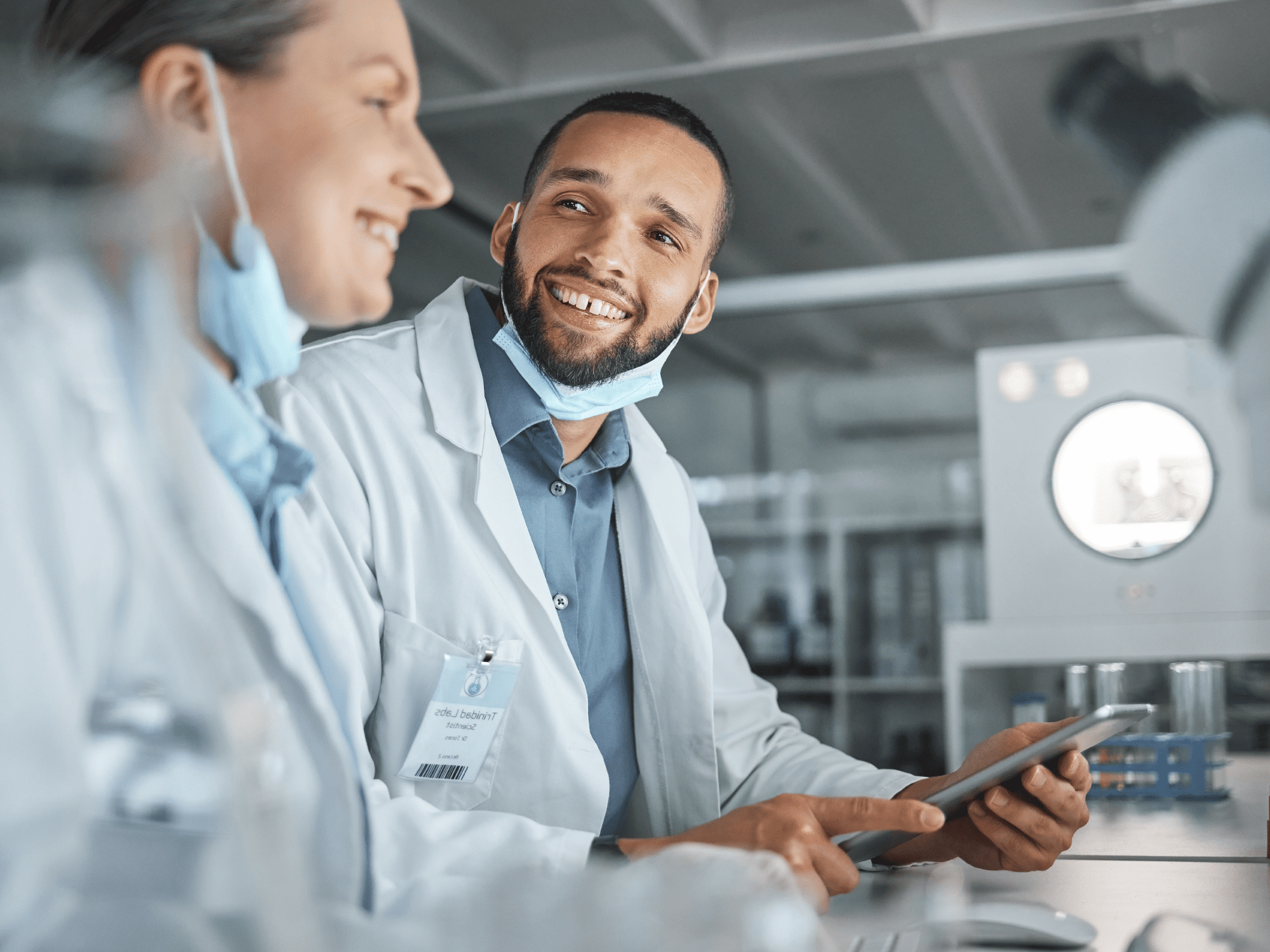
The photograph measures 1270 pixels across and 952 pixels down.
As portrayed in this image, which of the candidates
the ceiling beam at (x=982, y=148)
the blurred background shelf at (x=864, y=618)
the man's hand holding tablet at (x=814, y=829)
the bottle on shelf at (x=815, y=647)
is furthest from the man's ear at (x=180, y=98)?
the bottle on shelf at (x=815, y=647)

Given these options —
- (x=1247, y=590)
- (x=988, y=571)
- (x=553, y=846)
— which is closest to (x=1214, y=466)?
(x=1247, y=590)

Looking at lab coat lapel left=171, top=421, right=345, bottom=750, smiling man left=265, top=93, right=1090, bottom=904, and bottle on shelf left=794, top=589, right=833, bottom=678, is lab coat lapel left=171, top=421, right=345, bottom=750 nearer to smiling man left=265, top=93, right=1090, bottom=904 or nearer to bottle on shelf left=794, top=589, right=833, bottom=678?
smiling man left=265, top=93, right=1090, bottom=904

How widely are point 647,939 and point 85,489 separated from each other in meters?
0.28

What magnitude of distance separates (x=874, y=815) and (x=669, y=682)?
1.43 feet

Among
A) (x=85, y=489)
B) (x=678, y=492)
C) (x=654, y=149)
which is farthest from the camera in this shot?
(x=678, y=492)

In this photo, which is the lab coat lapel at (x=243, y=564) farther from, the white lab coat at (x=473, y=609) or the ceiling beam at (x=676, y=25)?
the ceiling beam at (x=676, y=25)

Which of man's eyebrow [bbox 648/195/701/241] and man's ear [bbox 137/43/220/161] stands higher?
man's eyebrow [bbox 648/195/701/241]

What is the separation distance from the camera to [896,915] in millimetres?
798

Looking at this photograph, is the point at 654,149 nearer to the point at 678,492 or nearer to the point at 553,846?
the point at 678,492

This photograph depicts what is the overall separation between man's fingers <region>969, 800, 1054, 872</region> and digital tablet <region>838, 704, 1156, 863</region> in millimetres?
45

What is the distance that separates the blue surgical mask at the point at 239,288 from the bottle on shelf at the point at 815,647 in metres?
4.44

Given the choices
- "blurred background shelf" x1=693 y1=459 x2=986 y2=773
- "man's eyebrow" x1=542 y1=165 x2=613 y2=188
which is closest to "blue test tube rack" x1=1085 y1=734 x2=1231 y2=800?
"man's eyebrow" x1=542 y1=165 x2=613 y2=188

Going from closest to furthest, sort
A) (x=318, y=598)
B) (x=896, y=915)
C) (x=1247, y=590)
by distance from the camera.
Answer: (x=318, y=598) → (x=896, y=915) → (x=1247, y=590)

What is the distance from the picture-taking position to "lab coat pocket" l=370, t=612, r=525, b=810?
3.26 feet
